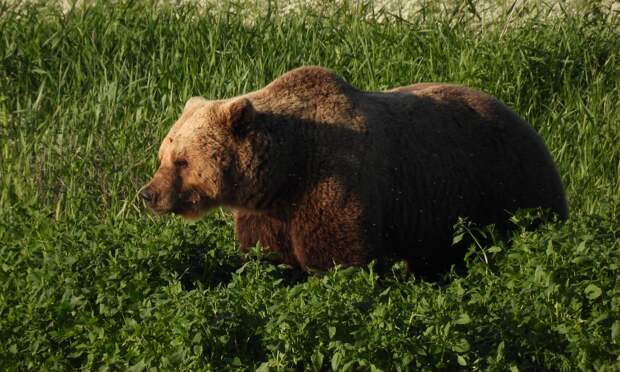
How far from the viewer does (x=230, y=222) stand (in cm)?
686

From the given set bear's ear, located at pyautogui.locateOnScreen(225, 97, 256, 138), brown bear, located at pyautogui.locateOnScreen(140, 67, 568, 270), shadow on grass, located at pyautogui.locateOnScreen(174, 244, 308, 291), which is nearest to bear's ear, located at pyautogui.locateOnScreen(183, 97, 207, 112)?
brown bear, located at pyautogui.locateOnScreen(140, 67, 568, 270)

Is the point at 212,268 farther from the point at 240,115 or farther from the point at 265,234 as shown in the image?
the point at 240,115

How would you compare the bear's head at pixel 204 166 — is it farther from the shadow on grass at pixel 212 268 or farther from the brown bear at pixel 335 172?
the shadow on grass at pixel 212 268

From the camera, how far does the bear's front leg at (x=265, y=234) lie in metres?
6.02

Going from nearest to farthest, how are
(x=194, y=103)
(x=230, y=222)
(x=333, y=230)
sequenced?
(x=333, y=230)
(x=194, y=103)
(x=230, y=222)

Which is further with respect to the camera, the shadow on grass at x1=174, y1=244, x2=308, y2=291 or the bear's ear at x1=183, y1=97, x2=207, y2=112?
the bear's ear at x1=183, y1=97, x2=207, y2=112

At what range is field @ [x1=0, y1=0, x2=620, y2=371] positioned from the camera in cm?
476

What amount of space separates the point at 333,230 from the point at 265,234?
0.41 metres

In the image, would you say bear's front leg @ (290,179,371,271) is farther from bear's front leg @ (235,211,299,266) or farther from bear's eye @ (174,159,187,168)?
bear's eye @ (174,159,187,168)

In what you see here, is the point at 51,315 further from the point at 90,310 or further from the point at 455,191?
the point at 455,191

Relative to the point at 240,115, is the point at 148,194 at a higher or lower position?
lower

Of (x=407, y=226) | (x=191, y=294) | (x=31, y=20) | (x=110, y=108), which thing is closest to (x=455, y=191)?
(x=407, y=226)

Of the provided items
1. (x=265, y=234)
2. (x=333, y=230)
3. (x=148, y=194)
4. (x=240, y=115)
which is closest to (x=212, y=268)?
(x=265, y=234)

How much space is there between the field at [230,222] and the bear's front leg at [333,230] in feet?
0.37
